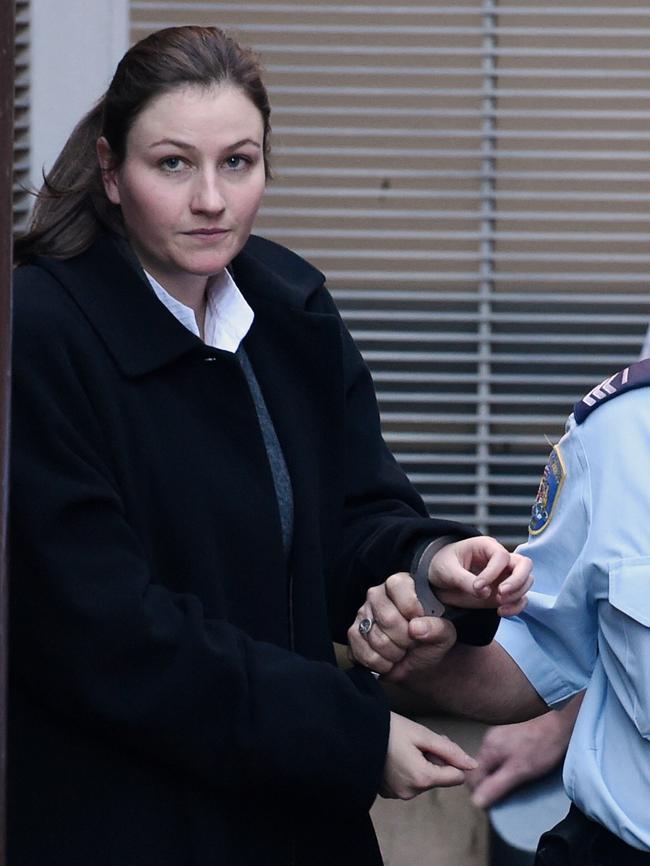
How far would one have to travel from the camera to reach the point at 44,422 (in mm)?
1833

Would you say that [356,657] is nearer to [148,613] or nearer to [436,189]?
[148,613]

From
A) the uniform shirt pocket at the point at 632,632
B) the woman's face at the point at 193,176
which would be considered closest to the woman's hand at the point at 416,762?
the uniform shirt pocket at the point at 632,632

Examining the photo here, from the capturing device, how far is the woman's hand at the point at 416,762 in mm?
1988

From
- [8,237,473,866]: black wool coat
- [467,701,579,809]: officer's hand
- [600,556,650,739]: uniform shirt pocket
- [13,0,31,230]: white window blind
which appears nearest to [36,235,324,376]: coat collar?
[8,237,473,866]: black wool coat

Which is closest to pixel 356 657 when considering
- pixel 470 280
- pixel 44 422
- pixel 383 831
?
pixel 44 422

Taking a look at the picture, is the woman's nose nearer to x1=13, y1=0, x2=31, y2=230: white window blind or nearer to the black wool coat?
the black wool coat

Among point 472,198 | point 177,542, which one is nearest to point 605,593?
point 177,542

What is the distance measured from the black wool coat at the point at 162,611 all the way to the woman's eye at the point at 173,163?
0.13 metres

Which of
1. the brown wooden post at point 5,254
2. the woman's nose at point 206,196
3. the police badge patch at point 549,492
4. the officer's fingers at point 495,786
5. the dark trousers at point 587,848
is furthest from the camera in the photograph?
the officer's fingers at point 495,786

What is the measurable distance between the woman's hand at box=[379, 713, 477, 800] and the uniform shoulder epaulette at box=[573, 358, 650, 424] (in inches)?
17.8

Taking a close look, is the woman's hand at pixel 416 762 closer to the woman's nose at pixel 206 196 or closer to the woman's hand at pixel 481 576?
the woman's hand at pixel 481 576

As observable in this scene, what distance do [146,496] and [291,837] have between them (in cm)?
46

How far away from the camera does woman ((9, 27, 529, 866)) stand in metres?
1.83

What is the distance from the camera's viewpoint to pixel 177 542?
1921 millimetres
